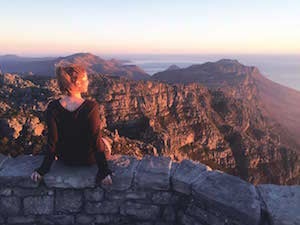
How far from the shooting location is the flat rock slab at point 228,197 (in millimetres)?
4113

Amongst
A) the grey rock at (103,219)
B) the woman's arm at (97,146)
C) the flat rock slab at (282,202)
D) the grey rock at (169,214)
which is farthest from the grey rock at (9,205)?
the flat rock slab at (282,202)

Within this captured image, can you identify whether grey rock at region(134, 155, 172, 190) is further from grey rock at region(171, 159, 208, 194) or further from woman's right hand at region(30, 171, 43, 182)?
woman's right hand at region(30, 171, 43, 182)

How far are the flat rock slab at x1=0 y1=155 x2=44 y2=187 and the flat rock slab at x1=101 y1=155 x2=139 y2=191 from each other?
1192 mm

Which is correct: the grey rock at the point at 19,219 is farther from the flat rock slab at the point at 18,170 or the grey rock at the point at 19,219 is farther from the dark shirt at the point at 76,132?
the dark shirt at the point at 76,132

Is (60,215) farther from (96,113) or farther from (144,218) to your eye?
(96,113)

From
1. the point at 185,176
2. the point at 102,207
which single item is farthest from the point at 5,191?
the point at 185,176

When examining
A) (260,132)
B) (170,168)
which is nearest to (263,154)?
(260,132)

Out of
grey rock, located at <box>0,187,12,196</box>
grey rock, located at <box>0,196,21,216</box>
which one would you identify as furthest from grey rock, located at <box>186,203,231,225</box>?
grey rock, located at <box>0,187,12,196</box>

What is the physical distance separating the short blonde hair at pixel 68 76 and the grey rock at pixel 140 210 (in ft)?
6.53

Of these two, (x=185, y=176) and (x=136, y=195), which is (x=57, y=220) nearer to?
(x=136, y=195)

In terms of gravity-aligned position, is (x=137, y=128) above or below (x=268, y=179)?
above

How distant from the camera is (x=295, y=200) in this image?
423 centimetres

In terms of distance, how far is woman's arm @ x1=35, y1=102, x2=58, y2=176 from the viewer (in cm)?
472

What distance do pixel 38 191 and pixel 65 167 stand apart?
0.54 m
